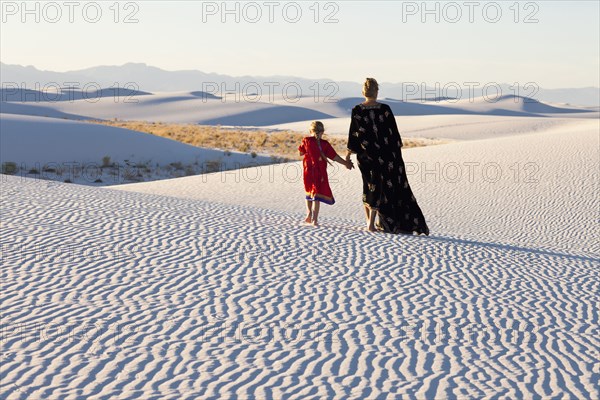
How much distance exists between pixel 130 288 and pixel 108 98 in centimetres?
8633

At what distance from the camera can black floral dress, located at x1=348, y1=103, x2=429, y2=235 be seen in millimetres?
8570

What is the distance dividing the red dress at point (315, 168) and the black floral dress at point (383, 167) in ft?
1.42

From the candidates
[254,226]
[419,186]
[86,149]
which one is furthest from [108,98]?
[254,226]

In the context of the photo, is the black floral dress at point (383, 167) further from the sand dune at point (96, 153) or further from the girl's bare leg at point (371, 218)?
the sand dune at point (96, 153)

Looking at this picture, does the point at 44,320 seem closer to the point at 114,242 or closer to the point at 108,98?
the point at 114,242

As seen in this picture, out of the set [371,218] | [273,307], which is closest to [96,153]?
[371,218]

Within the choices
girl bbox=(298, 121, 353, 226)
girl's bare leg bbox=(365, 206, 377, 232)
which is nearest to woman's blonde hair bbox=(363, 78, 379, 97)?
girl bbox=(298, 121, 353, 226)

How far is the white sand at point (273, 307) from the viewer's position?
4.28 meters

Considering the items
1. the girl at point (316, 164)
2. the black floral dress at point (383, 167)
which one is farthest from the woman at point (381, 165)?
the girl at point (316, 164)

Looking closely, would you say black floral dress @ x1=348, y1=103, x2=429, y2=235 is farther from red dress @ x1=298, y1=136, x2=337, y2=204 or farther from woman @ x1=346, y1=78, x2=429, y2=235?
red dress @ x1=298, y1=136, x2=337, y2=204

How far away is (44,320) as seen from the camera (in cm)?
507

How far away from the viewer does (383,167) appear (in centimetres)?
874

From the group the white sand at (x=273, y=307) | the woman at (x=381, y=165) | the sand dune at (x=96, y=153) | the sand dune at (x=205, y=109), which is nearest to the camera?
the white sand at (x=273, y=307)

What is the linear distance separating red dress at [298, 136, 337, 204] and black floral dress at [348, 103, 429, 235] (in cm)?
43
